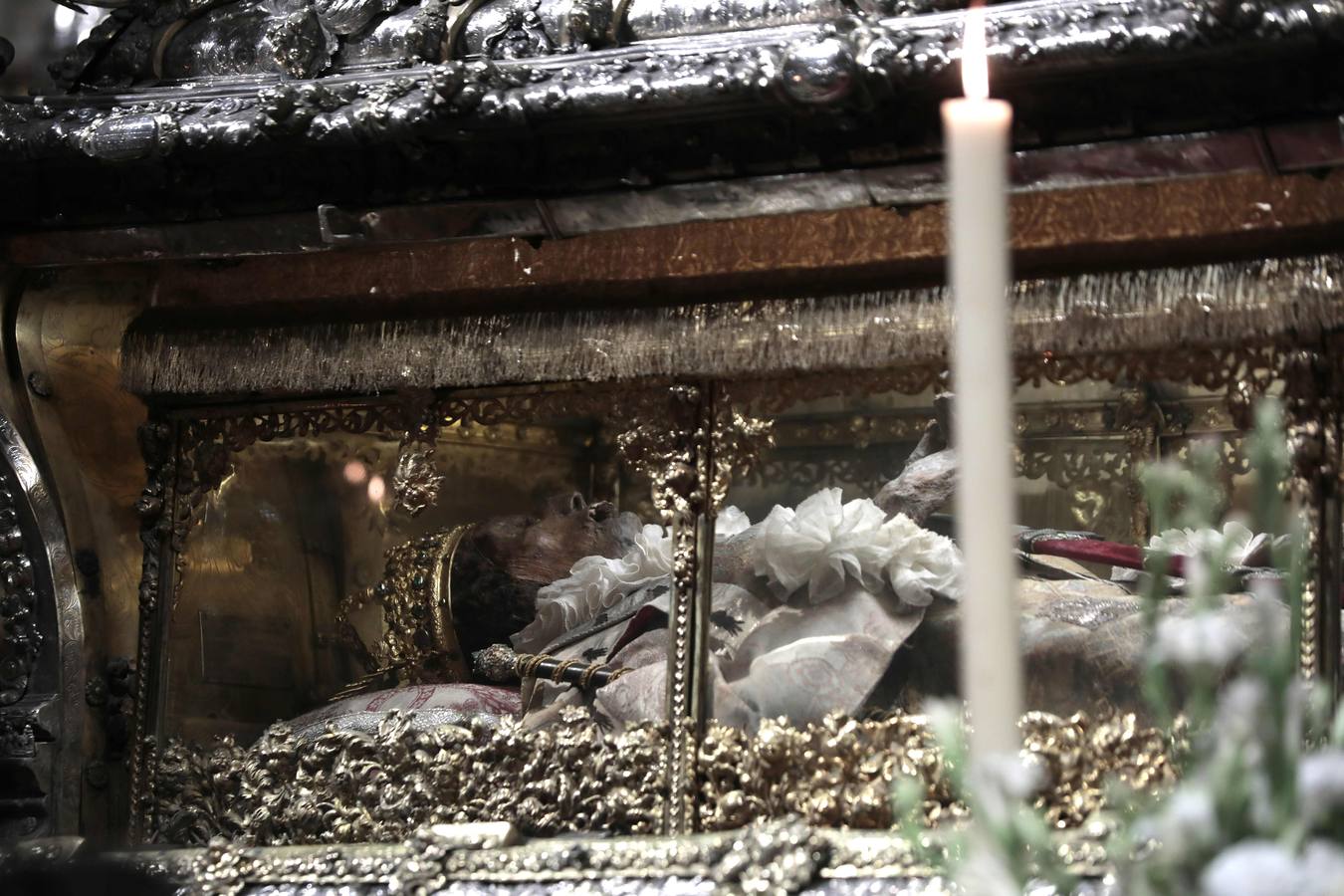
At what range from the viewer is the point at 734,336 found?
161 inches

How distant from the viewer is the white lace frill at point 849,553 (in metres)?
4.05

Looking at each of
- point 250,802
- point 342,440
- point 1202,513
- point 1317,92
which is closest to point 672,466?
point 342,440

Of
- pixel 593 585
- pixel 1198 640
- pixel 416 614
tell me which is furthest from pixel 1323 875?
pixel 416 614

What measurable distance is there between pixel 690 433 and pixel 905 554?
21.9 inches

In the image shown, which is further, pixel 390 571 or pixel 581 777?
pixel 390 571

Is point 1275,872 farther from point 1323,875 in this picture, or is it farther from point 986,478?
point 986,478

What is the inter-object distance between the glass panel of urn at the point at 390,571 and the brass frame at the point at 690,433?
0.18 ft

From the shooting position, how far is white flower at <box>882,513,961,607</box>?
404 cm

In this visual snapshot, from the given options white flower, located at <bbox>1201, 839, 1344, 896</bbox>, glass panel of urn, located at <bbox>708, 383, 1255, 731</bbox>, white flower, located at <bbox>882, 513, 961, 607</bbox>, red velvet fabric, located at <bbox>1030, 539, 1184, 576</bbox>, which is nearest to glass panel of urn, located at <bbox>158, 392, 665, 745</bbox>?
glass panel of urn, located at <bbox>708, 383, 1255, 731</bbox>

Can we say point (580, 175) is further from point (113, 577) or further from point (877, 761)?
point (113, 577)

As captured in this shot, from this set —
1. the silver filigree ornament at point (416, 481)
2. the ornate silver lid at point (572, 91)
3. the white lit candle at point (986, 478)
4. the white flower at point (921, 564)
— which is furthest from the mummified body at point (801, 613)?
the white lit candle at point (986, 478)

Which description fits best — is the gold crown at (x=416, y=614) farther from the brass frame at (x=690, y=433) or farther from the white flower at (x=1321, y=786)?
the white flower at (x=1321, y=786)

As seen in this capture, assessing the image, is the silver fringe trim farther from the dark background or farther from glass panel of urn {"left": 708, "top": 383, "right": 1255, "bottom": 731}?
the dark background

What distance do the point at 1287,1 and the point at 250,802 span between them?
2879 mm
